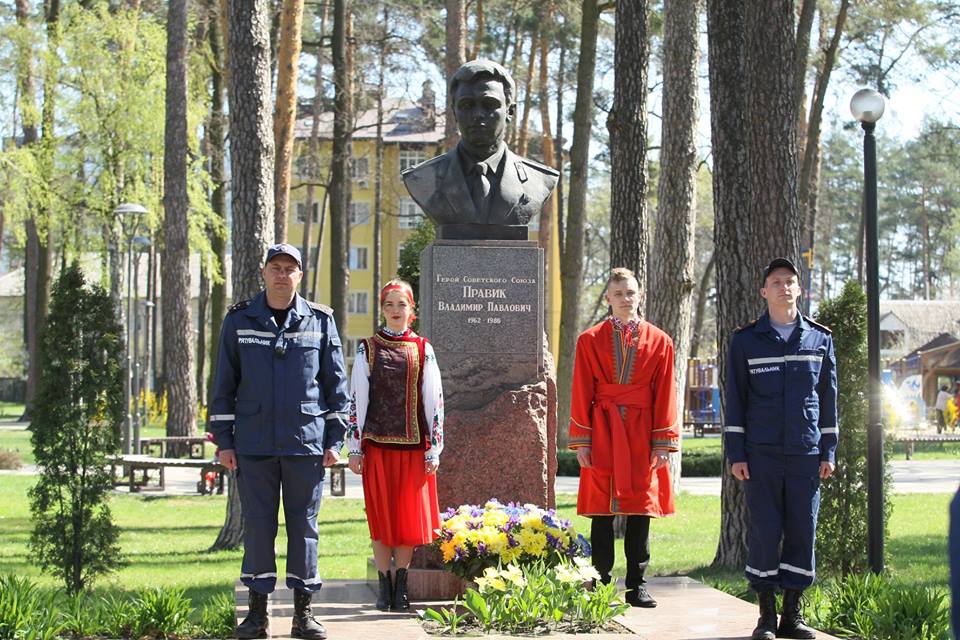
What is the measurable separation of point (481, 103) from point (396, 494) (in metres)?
2.66

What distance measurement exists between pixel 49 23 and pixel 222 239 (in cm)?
592

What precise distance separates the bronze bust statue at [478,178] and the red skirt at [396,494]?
1712 millimetres

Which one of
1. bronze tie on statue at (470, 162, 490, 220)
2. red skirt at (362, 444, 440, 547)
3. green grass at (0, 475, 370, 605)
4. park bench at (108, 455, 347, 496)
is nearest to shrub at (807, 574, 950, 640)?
red skirt at (362, 444, 440, 547)

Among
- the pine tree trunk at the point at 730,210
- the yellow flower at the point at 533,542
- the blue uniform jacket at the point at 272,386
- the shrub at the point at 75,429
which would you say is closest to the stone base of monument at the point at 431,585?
the yellow flower at the point at 533,542

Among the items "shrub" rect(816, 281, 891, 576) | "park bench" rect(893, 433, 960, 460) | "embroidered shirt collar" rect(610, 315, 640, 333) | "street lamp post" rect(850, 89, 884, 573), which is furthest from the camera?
"park bench" rect(893, 433, 960, 460)

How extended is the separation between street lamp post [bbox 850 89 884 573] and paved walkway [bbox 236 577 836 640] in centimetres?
126

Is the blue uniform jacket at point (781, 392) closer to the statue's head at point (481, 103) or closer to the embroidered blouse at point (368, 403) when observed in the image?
the embroidered blouse at point (368, 403)

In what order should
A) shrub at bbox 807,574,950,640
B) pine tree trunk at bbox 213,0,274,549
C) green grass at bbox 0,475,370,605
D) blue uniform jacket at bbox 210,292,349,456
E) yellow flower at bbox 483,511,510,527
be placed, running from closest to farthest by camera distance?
shrub at bbox 807,574,950,640, blue uniform jacket at bbox 210,292,349,456, yellow flower at bbox 483,511,510,527, green grass at bbox 0,475,370,605, pine tree trunk at bbox 213,0,274,549

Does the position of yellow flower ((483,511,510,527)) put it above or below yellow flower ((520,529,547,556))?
above

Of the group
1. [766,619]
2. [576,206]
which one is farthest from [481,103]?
[576,206]

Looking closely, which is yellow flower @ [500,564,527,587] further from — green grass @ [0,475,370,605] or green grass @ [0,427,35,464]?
green grass @ [0,427,35,464]

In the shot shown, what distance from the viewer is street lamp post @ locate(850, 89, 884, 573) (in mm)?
9445

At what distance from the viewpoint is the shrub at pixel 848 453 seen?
1003 cm

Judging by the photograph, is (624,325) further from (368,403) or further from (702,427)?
(702,427)
